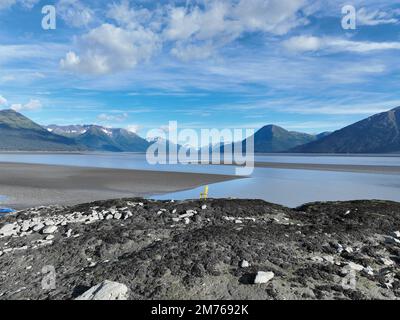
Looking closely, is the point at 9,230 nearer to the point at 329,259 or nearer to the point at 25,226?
the point at 25,226

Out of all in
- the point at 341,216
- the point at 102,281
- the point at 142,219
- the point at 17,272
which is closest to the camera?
the point at 102,281

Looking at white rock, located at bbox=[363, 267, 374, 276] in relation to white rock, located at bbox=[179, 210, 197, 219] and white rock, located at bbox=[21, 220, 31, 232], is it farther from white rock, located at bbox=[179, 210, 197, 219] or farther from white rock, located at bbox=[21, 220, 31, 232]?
white rock, located at bbox=[21, 220, 31, 232]

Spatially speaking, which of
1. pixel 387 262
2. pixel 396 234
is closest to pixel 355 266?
pixel 387 262

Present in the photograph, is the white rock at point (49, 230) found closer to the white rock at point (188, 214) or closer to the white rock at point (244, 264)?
the white rock at point (188, 214)

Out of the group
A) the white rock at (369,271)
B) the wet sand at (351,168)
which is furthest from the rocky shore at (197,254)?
the wet sand at (351,168)
